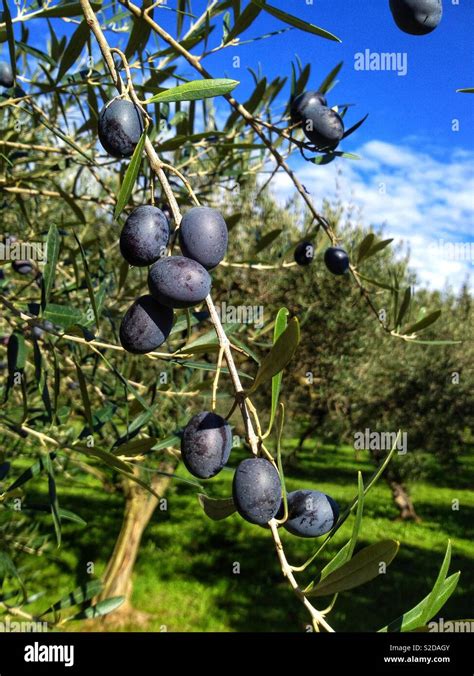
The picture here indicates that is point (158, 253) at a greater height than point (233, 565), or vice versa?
point (158, 253)

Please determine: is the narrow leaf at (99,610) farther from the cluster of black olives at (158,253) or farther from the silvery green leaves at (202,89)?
the silvery green leaves at (202,89)

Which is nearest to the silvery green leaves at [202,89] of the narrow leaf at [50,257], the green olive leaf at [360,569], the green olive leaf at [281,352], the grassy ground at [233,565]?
the green olive leaf at [281,352]

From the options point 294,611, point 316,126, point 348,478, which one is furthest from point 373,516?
point 316,126

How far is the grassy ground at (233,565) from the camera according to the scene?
7180mm

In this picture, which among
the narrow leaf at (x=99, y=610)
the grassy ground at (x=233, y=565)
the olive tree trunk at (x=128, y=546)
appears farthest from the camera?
the grassy ground at (x=233, y=565)

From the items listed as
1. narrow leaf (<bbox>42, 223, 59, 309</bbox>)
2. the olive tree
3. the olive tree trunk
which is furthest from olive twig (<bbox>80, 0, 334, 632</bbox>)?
the olive tree trunk

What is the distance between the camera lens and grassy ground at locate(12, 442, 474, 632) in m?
7.18

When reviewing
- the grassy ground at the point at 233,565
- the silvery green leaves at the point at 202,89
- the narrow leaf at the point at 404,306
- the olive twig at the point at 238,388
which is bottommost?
the grassy ground at the point at 233,565

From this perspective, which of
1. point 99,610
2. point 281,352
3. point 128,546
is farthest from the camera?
point 128,546

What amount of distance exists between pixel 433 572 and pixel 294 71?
8.52 meters

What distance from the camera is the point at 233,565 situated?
7715mm

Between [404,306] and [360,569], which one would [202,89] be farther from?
[404,306]

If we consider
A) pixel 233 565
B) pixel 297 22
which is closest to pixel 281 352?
pixel 297 22

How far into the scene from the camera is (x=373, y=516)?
465 inches
